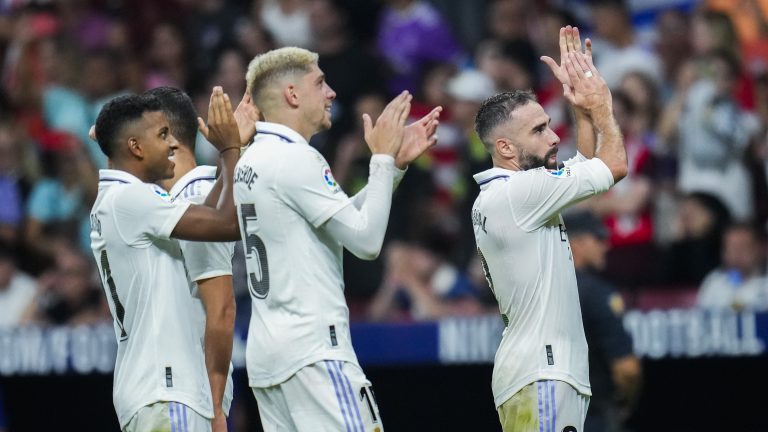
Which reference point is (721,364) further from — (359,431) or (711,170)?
(359,431)

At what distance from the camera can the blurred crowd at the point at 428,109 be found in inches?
429

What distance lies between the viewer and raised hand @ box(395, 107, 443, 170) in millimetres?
6273

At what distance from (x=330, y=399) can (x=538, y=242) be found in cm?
122

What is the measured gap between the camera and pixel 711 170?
437 inches

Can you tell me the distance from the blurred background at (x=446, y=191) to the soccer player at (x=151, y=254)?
281 centimetres

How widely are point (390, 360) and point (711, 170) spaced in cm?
305

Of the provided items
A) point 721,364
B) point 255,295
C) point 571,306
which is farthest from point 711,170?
point 255,295

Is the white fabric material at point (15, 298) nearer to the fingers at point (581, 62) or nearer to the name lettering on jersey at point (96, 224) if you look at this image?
the name lettering on jersey at point (96, 224)

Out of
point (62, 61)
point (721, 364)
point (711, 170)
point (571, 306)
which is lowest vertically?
point (721, 364)

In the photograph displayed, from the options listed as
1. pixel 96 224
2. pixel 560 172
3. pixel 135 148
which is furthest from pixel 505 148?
pixel 96 224

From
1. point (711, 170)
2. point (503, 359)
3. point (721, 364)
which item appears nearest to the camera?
point (503, 359)

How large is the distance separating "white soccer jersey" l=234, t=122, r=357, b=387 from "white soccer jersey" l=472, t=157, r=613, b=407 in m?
0.76

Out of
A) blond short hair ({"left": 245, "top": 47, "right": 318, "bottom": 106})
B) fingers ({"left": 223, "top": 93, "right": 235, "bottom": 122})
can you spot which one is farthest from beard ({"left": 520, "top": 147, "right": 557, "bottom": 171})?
fingers ({"left": 223, "top": 93, "right": 235, "bottom": 122})

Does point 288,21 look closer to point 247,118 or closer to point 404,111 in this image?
point 247,118
